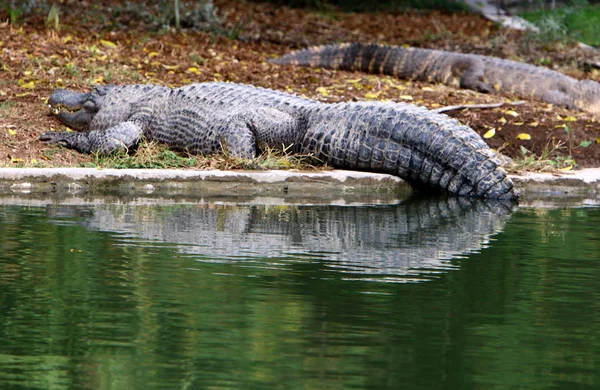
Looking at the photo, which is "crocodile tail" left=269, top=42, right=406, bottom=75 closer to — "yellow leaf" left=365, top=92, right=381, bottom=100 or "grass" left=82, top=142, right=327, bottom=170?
"yellow leaf" left=365, top=92, right=381, bottom=100

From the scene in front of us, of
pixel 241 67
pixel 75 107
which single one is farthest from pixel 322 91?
pixel 75 107

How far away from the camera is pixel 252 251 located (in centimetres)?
558

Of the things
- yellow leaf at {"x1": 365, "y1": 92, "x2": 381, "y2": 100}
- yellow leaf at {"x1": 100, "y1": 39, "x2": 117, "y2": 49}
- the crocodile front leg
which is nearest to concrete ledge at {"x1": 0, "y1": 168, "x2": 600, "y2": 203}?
the crocodile front leg

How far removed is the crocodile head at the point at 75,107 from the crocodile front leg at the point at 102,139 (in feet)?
2.45

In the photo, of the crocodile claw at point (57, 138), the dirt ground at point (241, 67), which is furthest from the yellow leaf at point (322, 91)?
the crocodile claw at point (57, 138)

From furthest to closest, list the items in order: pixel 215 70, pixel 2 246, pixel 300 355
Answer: pixel 215 70 < pixel 2 246 < pixel 300 355

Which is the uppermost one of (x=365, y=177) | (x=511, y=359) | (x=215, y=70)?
(x=215, y=70)

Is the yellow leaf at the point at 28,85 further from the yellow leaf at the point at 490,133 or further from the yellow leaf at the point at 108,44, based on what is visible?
the yellow leaf at the point at 490,133

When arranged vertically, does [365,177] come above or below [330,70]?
below

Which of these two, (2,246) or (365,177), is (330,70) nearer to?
(365,177)

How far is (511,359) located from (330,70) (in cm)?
1125

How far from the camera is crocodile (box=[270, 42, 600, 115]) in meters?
14.2

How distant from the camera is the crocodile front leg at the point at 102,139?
944 centimetres

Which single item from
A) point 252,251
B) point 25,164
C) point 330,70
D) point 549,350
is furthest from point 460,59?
point 549,350
